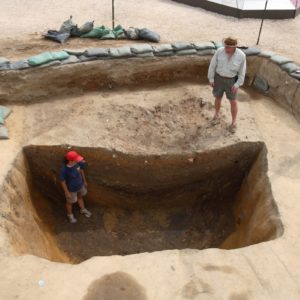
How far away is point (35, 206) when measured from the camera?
A: 634 cm

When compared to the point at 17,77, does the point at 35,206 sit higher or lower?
lower

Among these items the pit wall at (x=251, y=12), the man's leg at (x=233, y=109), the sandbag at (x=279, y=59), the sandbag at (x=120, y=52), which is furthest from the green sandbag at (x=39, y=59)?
the pit wall at (x=251, y=12)

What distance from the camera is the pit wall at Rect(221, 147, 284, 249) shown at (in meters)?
5.24

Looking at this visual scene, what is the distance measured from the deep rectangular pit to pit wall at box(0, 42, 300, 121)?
1.47m

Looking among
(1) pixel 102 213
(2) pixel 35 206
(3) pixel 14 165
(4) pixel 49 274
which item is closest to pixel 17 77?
(3) pixel 14 165

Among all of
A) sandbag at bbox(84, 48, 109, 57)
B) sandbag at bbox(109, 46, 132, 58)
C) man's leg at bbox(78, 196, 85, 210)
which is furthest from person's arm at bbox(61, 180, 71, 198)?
sandbag at bbox(109, 46, 132, 58)

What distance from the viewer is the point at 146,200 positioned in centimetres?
705

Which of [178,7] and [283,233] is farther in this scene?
[178,7]

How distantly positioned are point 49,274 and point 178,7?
8.55 meters

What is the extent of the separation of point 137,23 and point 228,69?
4474 millimetres

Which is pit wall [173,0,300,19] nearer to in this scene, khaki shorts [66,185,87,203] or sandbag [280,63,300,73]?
sandbag [280,63,300,73]

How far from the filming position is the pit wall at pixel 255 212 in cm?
524

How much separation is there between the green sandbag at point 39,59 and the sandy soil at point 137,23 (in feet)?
2.39

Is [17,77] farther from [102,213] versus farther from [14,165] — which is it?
[102,213]
